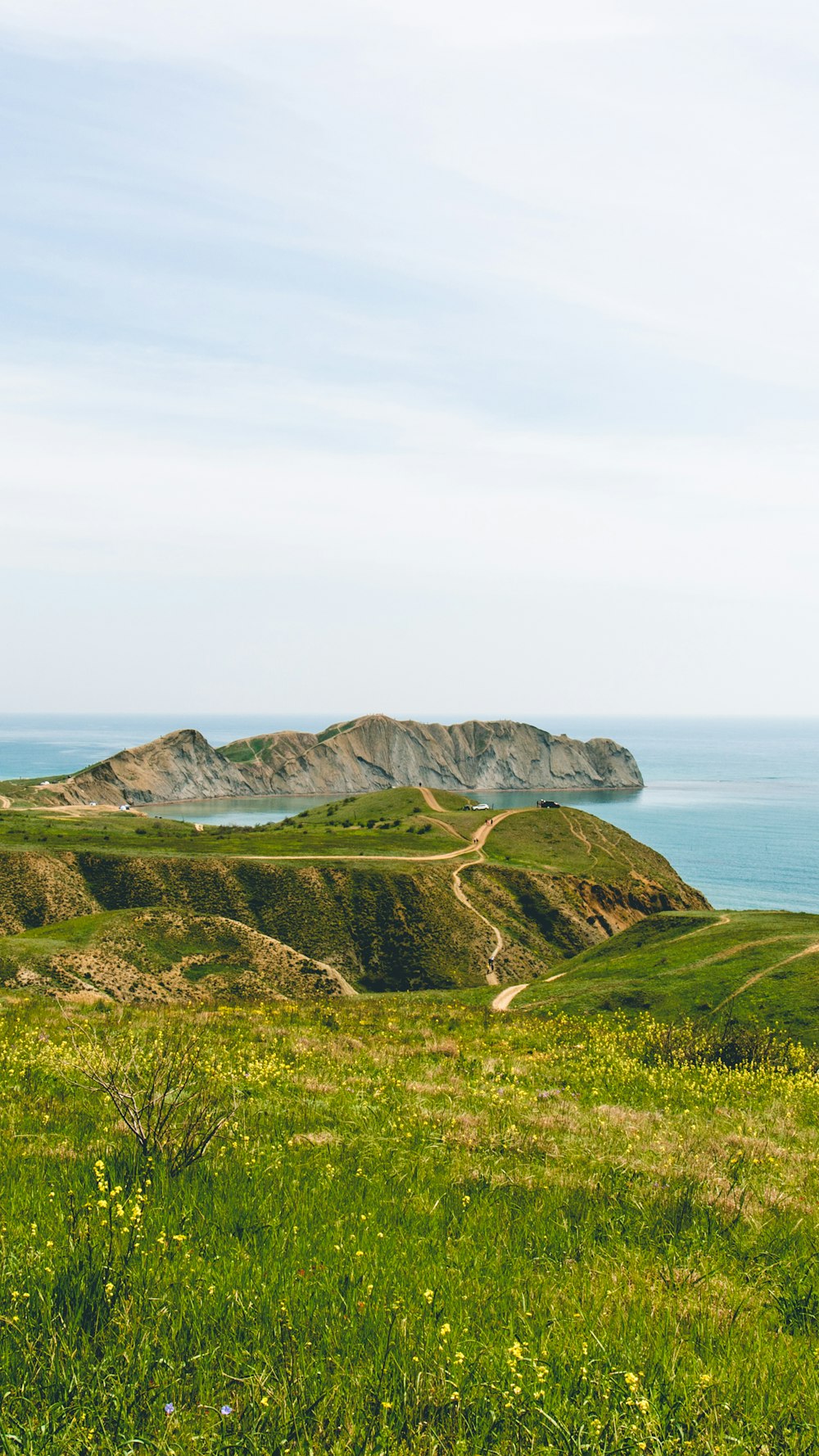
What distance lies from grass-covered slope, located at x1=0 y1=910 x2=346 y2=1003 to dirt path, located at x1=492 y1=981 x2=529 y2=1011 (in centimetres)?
1079

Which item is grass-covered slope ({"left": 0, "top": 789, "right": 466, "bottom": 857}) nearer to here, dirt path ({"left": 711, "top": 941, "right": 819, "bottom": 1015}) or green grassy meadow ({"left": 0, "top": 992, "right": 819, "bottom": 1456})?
dirt path ({"left": 711, "top": 941, "right": 819, "bottom": 1015})

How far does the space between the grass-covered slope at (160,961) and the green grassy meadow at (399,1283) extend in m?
29.6

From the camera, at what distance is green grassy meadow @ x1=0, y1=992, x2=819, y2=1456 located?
13.1 feet

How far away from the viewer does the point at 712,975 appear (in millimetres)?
44500

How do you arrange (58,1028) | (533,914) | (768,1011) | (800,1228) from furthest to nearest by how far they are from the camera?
1. (533,914)
2. (768,1011)
3. (58,1028)
4. (800,1228)

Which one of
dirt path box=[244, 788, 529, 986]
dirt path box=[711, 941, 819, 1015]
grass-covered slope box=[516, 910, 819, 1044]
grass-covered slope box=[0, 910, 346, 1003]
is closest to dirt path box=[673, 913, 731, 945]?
grass-covered slope box=[516, 910, 819, 1044]

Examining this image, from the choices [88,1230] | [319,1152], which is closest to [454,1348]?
[88,1230]

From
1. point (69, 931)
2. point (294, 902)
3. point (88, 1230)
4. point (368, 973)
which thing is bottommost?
point (368, 973)

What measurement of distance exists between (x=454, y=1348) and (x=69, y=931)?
174ft

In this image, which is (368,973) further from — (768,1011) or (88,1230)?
(88,1230)

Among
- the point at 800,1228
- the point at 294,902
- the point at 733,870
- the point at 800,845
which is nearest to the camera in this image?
the point at 800,1228

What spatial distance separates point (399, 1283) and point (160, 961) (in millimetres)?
47603

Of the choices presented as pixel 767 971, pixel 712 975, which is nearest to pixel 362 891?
pixel 712 975

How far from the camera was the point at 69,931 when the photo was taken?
51281 mm
